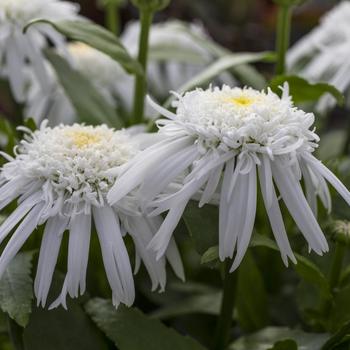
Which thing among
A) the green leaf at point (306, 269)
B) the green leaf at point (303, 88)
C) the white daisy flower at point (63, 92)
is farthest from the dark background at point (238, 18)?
the green leaf at point (306, 269)

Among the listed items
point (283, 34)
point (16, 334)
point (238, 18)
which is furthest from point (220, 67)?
point (238, 18)

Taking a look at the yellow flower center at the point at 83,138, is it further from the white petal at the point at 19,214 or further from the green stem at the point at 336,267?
the green stem at the point at 336,267

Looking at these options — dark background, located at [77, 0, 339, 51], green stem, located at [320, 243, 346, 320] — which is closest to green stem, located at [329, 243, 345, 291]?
green stem, located at [320, 243, 346, 320]

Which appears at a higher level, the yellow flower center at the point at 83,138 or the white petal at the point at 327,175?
the yellow flower center at the point at 83,138

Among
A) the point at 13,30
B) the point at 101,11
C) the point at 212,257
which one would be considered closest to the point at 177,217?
the point at 212,257

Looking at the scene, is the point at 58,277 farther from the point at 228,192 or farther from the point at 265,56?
the point at 265,56

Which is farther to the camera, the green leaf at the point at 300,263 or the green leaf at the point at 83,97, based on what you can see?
the green leaf at the point at 83,97

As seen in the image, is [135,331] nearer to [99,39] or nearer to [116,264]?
[116,264]
